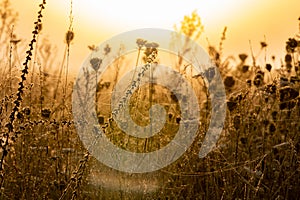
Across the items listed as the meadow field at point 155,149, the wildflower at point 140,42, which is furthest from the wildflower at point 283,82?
the wildflower at point 140,42

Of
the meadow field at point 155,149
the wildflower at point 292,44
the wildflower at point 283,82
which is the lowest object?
the meadow field at point 155,149

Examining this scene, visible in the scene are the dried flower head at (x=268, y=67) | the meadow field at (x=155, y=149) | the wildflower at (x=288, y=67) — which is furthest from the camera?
the wildflower at (x=288, y=67)

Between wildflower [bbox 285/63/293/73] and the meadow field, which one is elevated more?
wildflower [bbox 285/63/293/73]

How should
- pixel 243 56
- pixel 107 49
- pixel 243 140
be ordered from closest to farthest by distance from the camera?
pixel 243 140 → pixel 107 49 → pixel 243 56

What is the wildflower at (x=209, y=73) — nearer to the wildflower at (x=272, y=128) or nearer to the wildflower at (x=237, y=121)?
the wildflower at (x=237, y=121)

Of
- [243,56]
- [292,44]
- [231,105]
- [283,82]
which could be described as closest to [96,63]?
[231,105]

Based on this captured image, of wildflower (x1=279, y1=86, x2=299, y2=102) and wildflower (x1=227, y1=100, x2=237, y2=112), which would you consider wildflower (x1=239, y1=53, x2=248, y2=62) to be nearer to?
wildflower (x1=279, y1=86, x2=299, y2=102)

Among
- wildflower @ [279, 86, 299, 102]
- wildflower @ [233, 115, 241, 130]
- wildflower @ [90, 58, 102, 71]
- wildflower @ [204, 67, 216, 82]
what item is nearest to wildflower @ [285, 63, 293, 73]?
wildflower @ [279, 86, 299, 102]

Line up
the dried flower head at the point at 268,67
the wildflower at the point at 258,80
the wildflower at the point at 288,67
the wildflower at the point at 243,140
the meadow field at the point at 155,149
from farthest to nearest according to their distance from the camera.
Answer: the wildflower at the point at 288,67, the dried flower head at the point at 268,67, the wildflower at the point at 258,80, the wildflower at the point at 243,140, the meadow field at the point at 155,149

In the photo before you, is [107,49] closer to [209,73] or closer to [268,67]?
[209,73]

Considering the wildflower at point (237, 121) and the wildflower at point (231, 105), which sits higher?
the wildflower at point (231, 105)

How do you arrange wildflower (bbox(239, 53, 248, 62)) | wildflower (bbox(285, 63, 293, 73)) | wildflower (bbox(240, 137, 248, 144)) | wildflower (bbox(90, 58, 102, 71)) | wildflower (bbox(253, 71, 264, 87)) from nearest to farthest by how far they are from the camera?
wildflower (bbox(90, 58, 102, 71)), wildflower (bbox(240, 137, 248, 144)), wildflower (bbox(253, 71, 264, 87)), wildflower (bbox(285, 63, 293, 73)), wildflower (bbox(239, 53, 248, 62))

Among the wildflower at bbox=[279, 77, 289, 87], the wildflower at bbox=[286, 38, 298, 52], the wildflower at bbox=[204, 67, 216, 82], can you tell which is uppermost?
the wildflower at bbox=[286, 38, 298, 52]

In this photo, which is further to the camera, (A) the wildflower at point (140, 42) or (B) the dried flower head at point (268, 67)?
(B) the dried flower head at point (268, 67)
